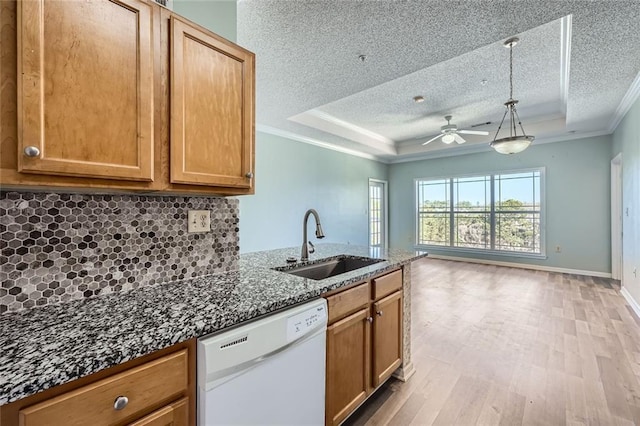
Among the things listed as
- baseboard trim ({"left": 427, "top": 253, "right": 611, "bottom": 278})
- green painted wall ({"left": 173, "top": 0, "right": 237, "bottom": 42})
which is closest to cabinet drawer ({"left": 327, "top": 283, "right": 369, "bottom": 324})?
green painted wall ({"left": 173, "top": 0, "right": 237, "bottom": 42})

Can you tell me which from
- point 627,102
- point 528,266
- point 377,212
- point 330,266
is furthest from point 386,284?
point 377,212

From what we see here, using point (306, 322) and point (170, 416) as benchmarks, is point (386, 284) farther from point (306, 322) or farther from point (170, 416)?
point (170, 416)

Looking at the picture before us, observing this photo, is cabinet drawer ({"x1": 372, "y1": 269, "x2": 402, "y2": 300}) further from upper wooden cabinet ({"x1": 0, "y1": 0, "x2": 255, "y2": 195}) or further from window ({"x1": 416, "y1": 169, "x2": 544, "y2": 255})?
window ({"x1": 416, "y1": 169, "x2": 544, "y2": 255})

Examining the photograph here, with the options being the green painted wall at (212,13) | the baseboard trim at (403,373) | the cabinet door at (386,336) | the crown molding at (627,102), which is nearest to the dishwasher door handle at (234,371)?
the cabinet door at (386,336)

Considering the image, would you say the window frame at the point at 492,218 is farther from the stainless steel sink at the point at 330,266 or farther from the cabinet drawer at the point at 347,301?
the cabinet drawer at the point at 347,301

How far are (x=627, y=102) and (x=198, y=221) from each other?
16.7 feet

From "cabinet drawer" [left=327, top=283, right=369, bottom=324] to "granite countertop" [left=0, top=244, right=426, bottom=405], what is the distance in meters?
0.08

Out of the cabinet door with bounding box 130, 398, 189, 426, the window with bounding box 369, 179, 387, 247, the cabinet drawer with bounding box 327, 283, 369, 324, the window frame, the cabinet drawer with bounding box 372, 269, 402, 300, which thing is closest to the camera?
the cabinet door with bounding box 130, 398, 189, 426

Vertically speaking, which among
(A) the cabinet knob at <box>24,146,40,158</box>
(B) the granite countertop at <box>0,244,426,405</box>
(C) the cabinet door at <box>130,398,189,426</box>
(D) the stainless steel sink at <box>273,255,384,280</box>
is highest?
(A) the cabinet knob at <box>24,146,40,158</box>

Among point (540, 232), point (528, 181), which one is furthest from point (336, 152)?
point (540, 232)

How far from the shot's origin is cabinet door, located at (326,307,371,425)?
143 centimetres

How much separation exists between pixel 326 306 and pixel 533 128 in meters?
5.75

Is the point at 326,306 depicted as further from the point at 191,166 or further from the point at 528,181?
the point at 528,181

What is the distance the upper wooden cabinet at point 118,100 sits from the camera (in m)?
0.86
